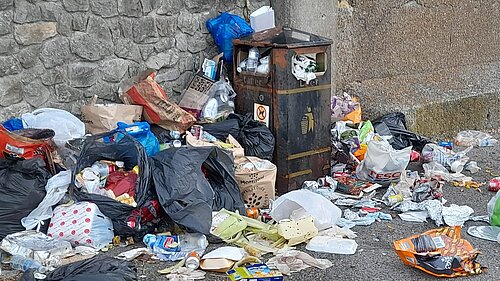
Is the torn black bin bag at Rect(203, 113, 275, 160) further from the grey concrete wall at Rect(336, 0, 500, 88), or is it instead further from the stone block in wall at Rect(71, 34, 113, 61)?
the grey concrete wall at Rect(336, 0, 500, 88)

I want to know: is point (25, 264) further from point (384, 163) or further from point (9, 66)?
point (384, 163)

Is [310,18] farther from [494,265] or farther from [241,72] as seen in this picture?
[494,265]

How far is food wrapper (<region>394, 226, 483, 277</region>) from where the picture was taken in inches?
145

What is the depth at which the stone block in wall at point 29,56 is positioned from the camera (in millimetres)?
4754

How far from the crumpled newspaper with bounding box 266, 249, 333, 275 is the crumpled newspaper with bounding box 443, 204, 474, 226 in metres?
1.05

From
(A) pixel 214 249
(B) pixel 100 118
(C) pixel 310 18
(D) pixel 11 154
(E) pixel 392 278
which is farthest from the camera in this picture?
(C) pixel 310 18

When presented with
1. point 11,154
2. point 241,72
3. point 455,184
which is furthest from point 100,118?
point 455,184

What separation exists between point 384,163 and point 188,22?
1.90 meters

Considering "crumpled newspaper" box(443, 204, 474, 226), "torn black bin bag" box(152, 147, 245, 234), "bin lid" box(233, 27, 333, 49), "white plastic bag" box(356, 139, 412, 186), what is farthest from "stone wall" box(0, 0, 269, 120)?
"crumpled newspaper" box(443, 204, 474, 226)

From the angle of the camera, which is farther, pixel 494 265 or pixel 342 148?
pixel 342 148

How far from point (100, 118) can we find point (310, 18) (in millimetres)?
2233

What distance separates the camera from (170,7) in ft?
18.0

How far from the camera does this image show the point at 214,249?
403 cm

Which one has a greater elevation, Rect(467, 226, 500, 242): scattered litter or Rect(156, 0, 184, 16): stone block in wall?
Rect(156, 0, 184, 16): stone block in wall
